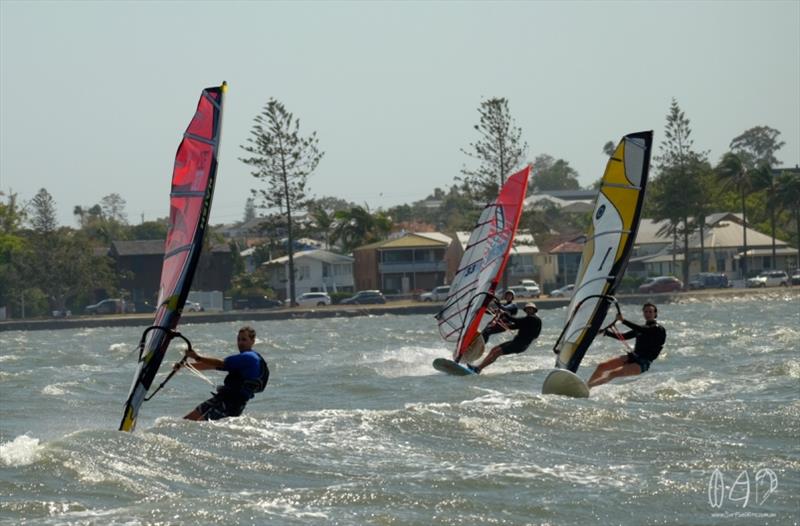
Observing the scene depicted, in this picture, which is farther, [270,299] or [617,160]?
[270,299]

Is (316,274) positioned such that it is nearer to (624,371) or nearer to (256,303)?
(256,303)

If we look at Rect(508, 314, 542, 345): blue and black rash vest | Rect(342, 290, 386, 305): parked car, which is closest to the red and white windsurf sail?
Rect(508, 314, 542, 345): blue and black rash vest

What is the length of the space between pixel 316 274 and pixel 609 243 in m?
54.7

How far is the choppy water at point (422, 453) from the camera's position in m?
8.72

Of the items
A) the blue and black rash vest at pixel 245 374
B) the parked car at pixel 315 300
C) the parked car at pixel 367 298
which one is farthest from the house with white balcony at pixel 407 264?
the blue and black rash vest at pixel 245 374

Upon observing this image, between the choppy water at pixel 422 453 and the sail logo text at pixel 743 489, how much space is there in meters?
0.02

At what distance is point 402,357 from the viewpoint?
22.0m

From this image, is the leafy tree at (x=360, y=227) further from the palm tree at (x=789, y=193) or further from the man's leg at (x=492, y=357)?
the man's leg at (x=492, y=357)

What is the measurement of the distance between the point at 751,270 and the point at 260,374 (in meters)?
58.3

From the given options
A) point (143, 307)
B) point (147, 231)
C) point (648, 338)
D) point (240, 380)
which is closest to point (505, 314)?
point (648, 338)

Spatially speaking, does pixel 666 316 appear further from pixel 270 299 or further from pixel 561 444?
pixel 561 444

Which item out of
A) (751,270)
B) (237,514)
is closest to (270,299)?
(751,270)

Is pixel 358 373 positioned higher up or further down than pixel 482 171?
further down

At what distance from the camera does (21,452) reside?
1035 centimetres
